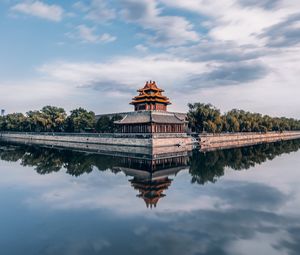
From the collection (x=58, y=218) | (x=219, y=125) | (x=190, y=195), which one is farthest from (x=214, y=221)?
(x=219, y=125)

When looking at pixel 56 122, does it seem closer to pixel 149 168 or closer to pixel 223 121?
pixel 223 121

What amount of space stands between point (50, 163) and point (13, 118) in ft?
222

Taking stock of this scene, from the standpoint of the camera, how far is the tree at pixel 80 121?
69.6m

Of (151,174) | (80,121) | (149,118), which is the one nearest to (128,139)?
(149,118)

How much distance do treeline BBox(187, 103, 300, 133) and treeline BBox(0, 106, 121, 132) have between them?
19.1m

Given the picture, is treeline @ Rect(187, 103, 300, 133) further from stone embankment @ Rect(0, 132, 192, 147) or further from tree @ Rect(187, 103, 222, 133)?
stone embankment @ Rect(0, 132, 192, 147)

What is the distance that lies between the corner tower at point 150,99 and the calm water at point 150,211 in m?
34.9

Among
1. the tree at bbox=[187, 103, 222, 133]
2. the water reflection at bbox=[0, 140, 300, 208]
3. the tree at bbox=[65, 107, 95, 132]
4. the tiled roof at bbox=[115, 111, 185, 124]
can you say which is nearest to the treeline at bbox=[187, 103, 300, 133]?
the tree at bbox=[187, 103, 222, 133]

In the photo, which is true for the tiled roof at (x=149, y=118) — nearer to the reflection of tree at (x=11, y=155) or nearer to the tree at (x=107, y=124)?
the tree at (x=107, y=124)

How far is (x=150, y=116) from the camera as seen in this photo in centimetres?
5738

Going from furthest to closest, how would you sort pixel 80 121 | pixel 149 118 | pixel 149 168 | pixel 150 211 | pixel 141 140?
pixel 80 121 → pixel 149 118 → pixel 141 140 → pixel 149 168 → pixel 150 211

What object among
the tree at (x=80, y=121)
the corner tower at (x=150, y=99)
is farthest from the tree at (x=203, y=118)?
the tree at (x=80, y=121)

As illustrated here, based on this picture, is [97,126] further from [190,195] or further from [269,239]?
[269,239]

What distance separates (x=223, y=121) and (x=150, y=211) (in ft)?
200
